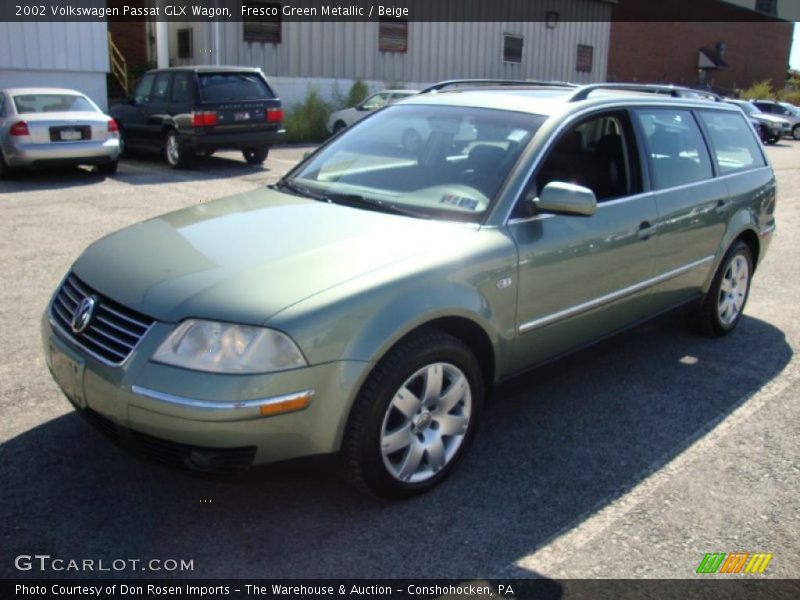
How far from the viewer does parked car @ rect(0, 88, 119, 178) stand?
1133 cm

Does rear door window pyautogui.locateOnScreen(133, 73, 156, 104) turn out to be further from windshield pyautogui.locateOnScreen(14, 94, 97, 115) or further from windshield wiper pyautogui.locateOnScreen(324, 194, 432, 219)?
windshield wiper pyautogui.locateOnScreen(324, 194, 432, 219)

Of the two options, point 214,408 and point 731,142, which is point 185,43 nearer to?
point 731,142

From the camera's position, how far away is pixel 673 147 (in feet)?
15.6

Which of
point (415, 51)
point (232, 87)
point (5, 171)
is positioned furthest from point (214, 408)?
point (415, 51)

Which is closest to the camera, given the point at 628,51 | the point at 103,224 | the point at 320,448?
the point at 320,448

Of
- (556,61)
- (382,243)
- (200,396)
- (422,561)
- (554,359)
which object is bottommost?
(422,561)

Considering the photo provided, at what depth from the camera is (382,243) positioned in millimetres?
3303

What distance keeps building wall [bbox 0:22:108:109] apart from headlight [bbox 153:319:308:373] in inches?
647

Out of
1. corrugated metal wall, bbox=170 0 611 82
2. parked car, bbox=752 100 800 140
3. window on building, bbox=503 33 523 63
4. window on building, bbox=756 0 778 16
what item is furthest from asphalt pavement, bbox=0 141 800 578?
window on building, bbox=756 0 778 16

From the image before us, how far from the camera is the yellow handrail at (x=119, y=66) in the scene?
22328mm

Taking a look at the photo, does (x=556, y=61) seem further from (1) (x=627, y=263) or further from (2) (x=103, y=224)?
(1) (x=627, y=263)

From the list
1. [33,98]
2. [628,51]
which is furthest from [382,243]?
[628,51]

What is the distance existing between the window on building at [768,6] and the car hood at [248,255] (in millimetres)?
53661

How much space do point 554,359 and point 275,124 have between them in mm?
10687
